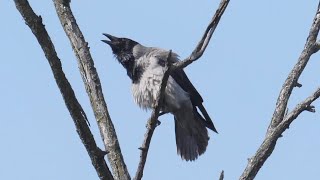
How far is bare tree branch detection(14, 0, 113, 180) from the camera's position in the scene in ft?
11.8

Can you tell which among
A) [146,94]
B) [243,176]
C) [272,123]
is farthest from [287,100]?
[146,94]

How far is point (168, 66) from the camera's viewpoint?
167 inches

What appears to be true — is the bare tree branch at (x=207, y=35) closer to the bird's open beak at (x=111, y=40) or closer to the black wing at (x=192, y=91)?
the black wing at (x=192, y=91)

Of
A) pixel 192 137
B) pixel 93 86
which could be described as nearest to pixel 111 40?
pixel 192 137

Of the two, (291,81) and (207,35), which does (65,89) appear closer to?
(207,35)

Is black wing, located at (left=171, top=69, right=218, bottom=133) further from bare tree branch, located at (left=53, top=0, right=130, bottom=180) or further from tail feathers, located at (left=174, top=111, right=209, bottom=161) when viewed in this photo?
bare tree branch, located at (left=53, top=0, right=130, bottom=180)

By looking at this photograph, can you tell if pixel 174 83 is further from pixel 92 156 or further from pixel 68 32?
pixel 92 156

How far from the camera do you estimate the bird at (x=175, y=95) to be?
8164 millimetres

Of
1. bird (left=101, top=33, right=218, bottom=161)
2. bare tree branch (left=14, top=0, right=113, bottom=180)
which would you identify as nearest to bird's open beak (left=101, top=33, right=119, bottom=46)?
bird (left=101, top=33, right=218, bottom=161)

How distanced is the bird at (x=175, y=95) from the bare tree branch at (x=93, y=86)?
309 cm

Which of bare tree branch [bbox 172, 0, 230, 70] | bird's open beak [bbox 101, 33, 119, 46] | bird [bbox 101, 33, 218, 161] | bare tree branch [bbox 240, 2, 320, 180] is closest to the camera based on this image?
bare tree branch [bbox 172, 0, 230, 70]

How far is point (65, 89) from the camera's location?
367 centimetres

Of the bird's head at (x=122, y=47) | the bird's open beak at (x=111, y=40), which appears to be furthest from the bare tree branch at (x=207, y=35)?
the bird's open beak at (x=111, y=40)

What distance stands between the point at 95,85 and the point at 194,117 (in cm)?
393
